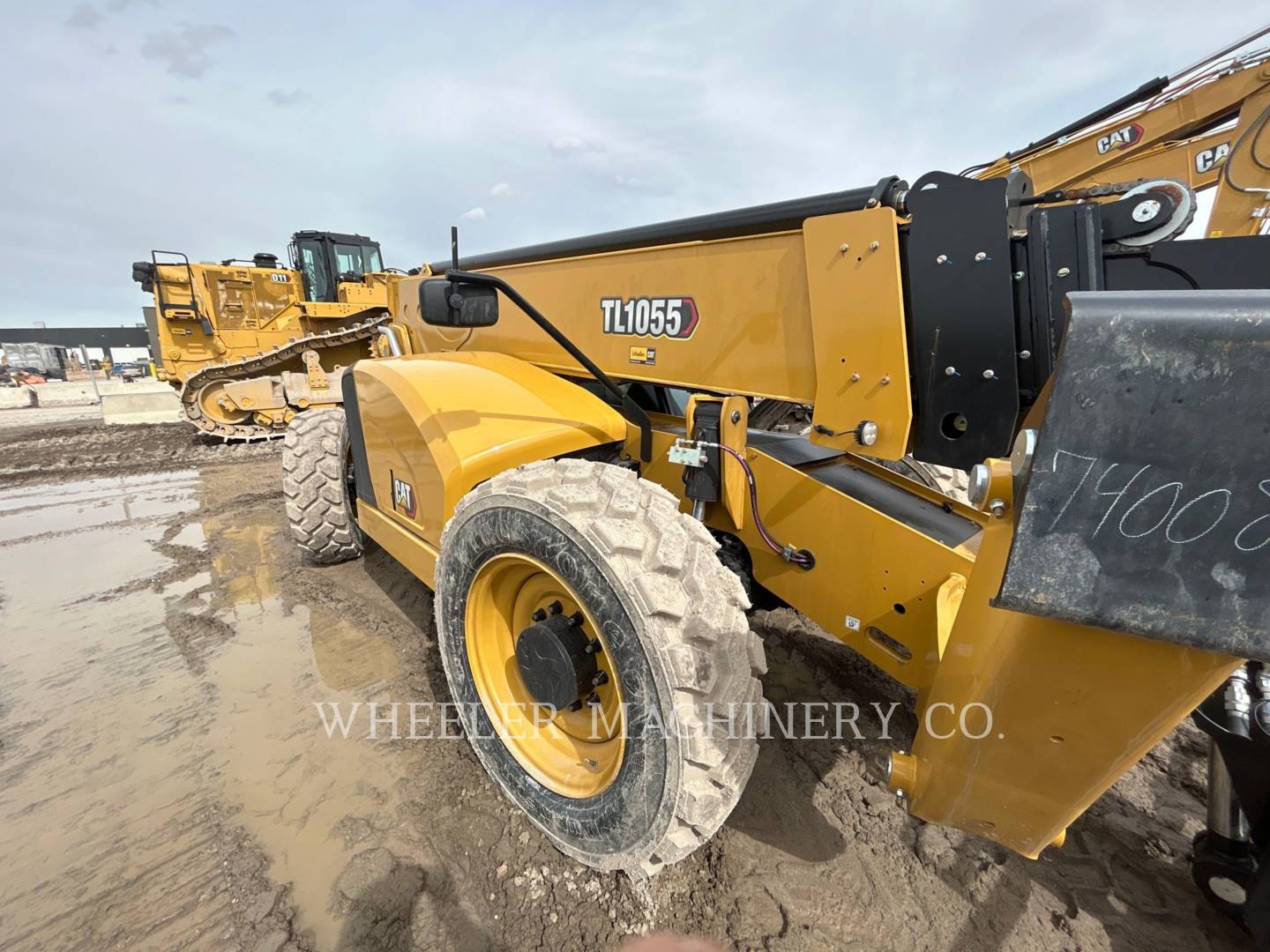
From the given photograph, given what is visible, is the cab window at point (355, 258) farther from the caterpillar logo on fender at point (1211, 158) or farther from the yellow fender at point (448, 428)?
the caterpillar logo on fender at point (1211, 158)

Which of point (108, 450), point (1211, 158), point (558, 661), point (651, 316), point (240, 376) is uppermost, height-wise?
point (1211, 158)

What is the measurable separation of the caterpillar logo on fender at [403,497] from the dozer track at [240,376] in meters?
7.71

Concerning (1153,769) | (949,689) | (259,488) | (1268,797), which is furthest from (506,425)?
(259,488)

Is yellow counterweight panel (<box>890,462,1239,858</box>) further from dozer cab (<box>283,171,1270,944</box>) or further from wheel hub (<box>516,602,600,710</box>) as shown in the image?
wheel hub (<box>516,602,600,710</box>)

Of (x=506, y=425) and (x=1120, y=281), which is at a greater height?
(x=1120, y=281)

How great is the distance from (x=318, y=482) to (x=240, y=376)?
25.7 ft

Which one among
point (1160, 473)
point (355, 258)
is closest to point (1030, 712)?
point (1160, 473)

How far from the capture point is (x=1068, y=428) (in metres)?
0.74

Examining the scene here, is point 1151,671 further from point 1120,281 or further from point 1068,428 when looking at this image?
point 1120,281

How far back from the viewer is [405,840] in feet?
6.54

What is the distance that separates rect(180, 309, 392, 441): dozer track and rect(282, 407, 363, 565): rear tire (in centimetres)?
620

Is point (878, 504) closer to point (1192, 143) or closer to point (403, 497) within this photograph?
point (403, 497)

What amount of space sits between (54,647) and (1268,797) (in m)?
5.23

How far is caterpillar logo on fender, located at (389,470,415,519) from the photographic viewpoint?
2.63 m
